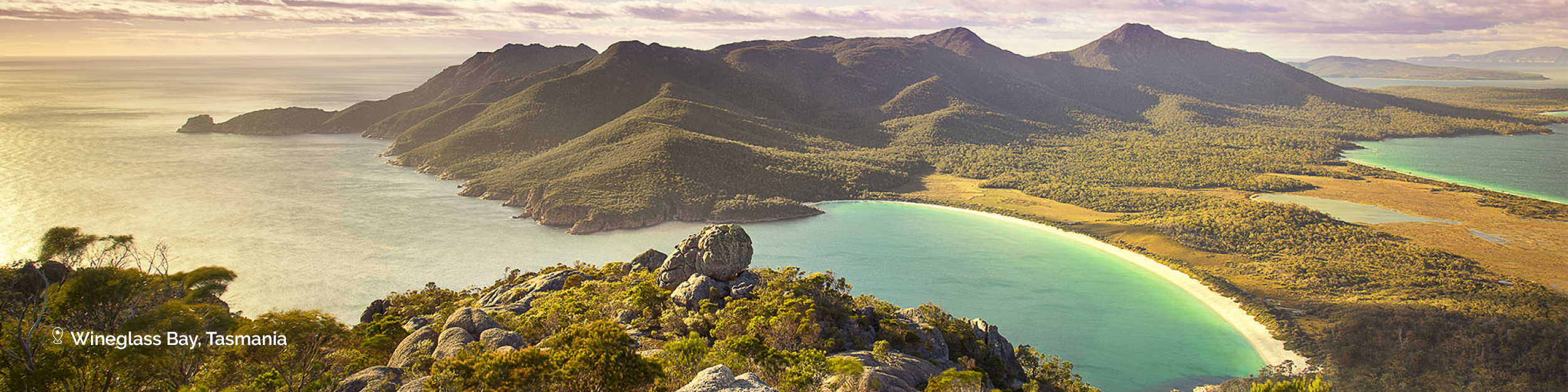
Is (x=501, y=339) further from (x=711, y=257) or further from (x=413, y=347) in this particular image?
(x=711, y=257)

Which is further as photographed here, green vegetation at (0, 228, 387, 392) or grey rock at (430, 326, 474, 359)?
grey rock at (430, 326, 474, 359)

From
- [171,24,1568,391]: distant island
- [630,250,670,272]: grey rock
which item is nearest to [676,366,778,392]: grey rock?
[630,250,670,272]: grey rock

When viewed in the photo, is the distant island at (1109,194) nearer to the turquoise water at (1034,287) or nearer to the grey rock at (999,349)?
the turquoise water at (1034,287)

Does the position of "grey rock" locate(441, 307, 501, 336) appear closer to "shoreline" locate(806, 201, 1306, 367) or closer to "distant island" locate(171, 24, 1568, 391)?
"distant island" locate(171, 24, 1568, 391)

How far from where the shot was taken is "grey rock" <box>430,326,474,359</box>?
1331 inches

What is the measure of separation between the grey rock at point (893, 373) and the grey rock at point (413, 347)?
66.7 ft

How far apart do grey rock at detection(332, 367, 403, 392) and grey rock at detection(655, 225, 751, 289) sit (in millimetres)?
21537

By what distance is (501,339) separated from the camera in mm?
35375

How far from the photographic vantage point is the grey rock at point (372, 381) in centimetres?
2930

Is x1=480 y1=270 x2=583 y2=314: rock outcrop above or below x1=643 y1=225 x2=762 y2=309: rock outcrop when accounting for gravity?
below

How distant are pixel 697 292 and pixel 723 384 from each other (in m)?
26.2

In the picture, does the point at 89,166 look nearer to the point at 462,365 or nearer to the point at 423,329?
the point at 423,329

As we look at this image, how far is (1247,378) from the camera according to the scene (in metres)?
57.8

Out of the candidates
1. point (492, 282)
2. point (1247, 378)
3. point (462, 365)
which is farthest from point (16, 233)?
point (1247, 378)
